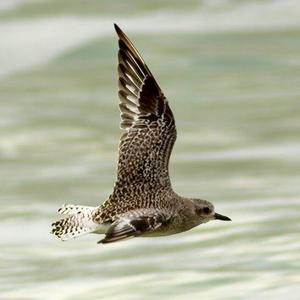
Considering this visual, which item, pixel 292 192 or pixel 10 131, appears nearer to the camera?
pixel 292 192

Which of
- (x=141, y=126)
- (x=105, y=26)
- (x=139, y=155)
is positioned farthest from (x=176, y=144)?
(x=139, y=155)

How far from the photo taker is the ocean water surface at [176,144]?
57.0 feet

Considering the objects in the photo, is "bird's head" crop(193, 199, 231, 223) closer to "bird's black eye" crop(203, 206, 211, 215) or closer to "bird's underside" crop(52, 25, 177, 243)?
"bird's black eye" crop(203, 206, 211, 215)

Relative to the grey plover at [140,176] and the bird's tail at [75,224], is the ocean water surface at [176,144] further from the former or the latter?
the bird's tail at [75,224]

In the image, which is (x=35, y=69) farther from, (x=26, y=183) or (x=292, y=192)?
(x=292, y=192)

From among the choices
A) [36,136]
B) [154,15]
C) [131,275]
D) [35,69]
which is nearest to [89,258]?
[131,275]

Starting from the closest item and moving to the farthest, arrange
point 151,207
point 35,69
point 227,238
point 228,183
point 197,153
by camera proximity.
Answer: point 151,207 → point 227,238 → point 228,183 → point 197,153 → point 35,69

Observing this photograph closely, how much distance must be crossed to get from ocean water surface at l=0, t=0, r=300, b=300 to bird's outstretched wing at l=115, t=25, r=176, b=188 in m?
3.26

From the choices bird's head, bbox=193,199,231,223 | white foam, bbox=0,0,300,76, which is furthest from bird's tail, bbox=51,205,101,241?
white foam, bbox=0,0,300,76

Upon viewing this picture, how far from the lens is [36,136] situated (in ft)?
75.2

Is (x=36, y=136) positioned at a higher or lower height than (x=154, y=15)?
lower

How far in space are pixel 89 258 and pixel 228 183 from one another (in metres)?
2.98

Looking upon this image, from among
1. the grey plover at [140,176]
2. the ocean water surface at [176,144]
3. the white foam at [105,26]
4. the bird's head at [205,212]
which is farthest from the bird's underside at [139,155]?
the white foam at [105,26]

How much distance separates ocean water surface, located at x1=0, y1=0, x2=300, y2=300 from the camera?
17359 mm
